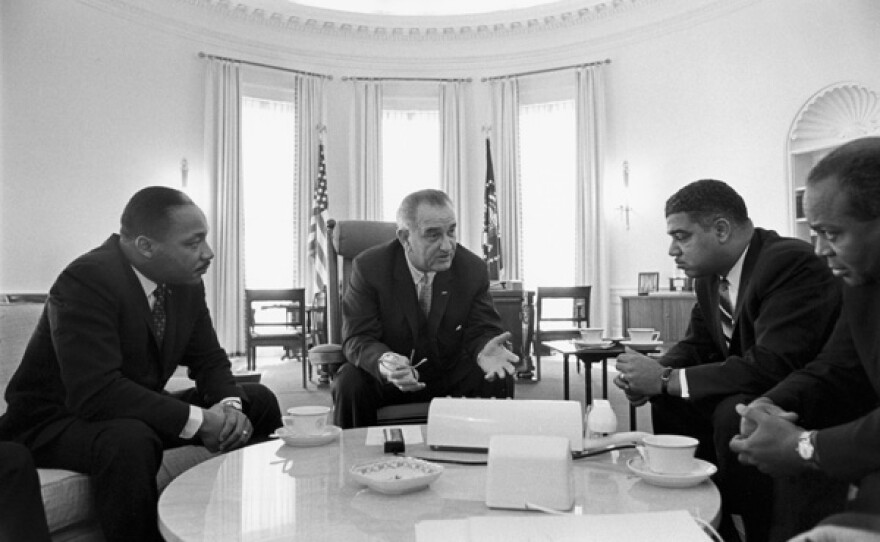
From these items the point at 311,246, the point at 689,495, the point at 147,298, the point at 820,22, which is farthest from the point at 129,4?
the point at 689,495

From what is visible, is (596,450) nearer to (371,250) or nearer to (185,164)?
(371,250)

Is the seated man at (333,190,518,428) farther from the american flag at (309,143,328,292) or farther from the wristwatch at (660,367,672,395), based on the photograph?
the american flag at (309,143,328,292)

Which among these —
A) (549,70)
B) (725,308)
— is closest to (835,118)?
(549,70)

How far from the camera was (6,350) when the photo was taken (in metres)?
2.16

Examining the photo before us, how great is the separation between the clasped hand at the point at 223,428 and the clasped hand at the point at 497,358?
771mm

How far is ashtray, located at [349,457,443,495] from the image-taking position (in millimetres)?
1235

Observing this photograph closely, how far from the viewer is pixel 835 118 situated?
5.75 metres

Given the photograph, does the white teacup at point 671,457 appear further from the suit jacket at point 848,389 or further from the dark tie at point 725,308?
the dark tie at point 725,308

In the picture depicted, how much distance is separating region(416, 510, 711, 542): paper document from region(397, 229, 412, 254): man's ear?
1.72m

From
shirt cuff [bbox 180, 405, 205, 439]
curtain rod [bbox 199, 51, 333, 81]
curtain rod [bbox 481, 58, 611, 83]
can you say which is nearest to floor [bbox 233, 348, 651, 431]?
shirt cuff [bbox 180, 405, 205, 439]

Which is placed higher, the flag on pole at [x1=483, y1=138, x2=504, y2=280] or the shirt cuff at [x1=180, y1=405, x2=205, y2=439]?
the flag on pole at [x1=483, y1=138, x2=504, y2=280]

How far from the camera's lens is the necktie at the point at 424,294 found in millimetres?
2654

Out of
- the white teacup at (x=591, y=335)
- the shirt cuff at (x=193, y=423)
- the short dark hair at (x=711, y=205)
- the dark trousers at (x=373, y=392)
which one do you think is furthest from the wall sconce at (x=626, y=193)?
the shirt cuff at (x=193, y=423)

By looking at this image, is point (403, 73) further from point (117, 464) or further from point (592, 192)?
point (117, 464)
